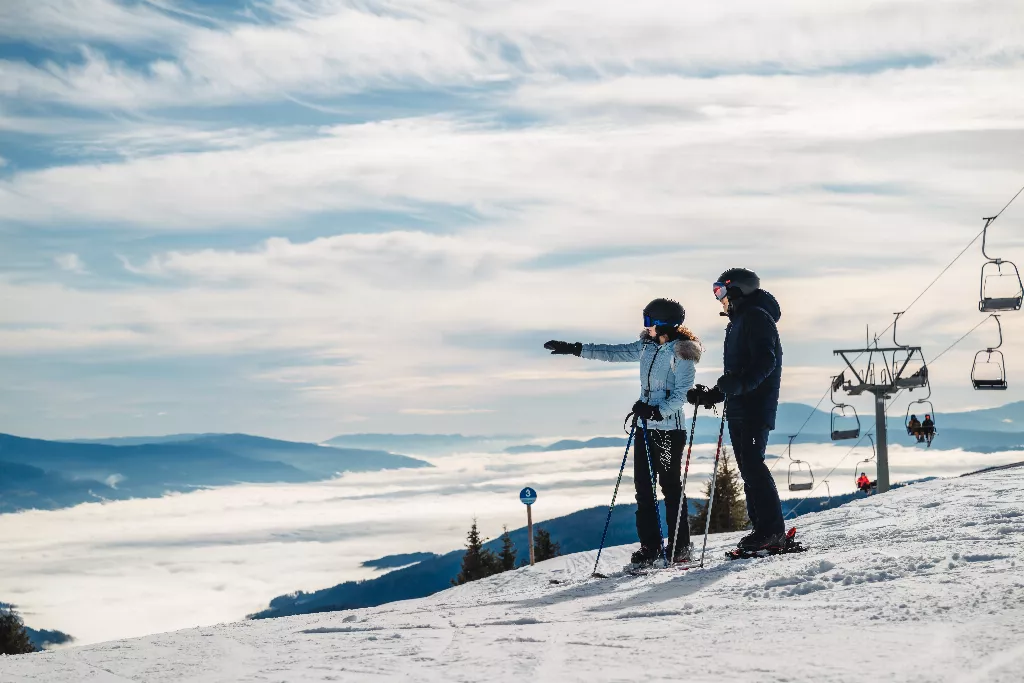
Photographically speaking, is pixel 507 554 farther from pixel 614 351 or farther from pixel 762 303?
pixel 762 303

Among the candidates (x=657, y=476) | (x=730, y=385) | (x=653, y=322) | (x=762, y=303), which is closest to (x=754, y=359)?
(x=730, y=385)

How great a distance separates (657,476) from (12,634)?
58.6m

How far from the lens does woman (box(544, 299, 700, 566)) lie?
8281mm

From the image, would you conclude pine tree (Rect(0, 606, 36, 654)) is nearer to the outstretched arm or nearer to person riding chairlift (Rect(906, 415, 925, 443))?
person riding chairlift (Rect(906, 415, 925, 443))

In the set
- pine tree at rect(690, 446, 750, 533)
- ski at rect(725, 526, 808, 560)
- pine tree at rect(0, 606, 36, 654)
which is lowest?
pine tree at rect(0, 606, 36, 654)

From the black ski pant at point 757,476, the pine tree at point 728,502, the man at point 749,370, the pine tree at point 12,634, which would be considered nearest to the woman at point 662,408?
the man at point 749,370

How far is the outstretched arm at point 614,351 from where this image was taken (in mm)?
8711

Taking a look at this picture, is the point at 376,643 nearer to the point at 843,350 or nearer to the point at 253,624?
the point at 253,624

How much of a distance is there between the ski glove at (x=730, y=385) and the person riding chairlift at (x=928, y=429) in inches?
836

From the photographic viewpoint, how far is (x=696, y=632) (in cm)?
532

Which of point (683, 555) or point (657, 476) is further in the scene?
point (683, 555)

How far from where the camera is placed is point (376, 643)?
5656mm

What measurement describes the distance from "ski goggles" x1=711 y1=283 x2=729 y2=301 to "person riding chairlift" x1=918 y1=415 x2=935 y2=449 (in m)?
20.9

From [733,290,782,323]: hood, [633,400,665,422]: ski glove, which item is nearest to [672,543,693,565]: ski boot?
[633,400,665,422]: ski glove
